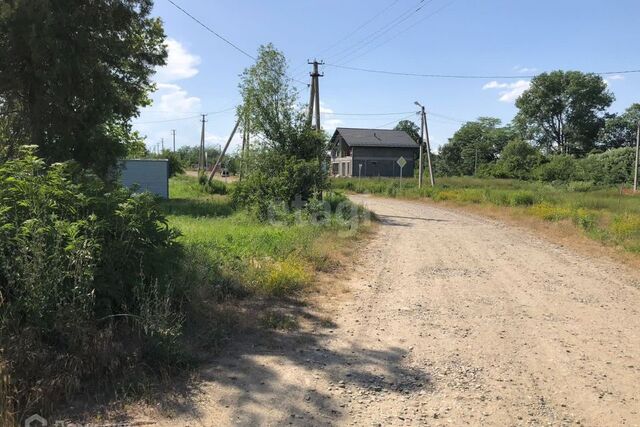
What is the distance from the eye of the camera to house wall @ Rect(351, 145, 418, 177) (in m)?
70.2

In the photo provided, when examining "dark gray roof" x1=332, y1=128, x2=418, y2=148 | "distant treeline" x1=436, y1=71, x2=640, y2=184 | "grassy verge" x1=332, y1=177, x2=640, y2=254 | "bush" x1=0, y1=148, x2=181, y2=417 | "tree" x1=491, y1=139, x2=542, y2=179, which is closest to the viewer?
"bush" x1=0, y1=148, x2=181, y2=417

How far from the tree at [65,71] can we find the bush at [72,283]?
7.05 meters

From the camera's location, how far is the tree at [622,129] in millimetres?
82125

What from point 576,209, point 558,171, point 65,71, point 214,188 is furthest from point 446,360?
point 558,171

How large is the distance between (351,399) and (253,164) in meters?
16.3

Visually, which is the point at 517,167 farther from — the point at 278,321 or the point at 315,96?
the point at 278,321

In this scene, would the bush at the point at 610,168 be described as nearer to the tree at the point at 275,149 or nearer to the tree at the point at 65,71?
the tree at the point at 275,149

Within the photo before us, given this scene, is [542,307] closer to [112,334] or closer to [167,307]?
[167,307]

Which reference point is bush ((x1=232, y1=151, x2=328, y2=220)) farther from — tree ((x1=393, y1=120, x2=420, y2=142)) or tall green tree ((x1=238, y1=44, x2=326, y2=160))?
tree ((x1=393, y1=120, x2=420, y2=142))

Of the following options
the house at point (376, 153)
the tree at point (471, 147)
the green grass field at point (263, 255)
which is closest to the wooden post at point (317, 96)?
the green grass field at point (263, 255)

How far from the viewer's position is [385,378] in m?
4.50

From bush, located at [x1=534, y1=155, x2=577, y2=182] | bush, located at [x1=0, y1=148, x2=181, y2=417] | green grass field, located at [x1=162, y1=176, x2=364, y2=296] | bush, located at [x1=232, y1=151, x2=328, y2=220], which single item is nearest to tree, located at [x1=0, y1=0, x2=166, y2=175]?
green grass field, located at [x1=162, y1=176, x2=364, y2=296]

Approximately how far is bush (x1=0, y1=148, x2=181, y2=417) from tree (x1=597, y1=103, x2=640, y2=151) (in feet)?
304

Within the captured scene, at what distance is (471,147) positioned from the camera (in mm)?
94000
